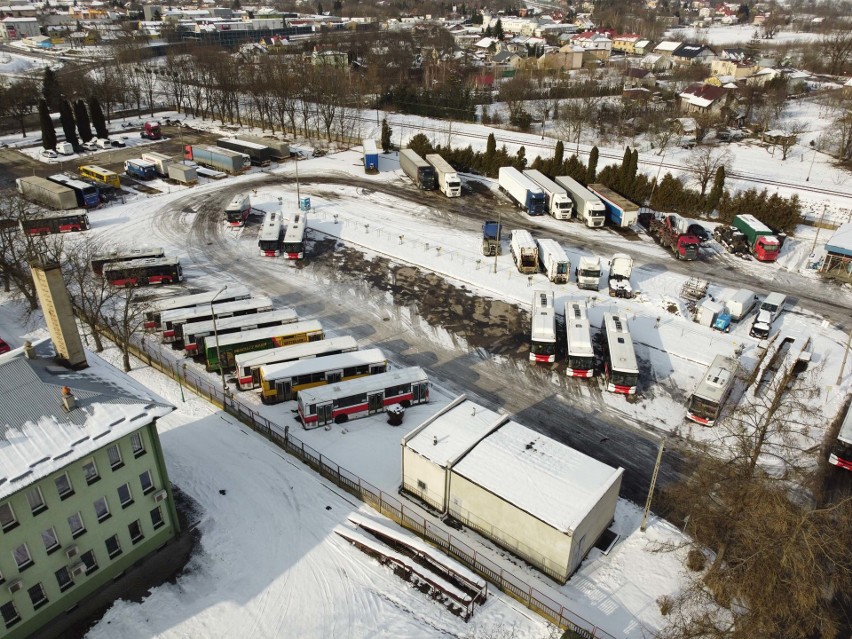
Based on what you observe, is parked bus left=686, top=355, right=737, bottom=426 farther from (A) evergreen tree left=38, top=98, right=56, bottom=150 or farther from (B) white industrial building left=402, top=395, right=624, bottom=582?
(A) evergreen tree left=38, top=98, right=56, bottom=150

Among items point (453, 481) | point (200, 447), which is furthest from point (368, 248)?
point (453, 481)

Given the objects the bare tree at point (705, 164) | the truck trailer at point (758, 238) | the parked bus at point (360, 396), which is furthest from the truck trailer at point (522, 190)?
the parked bus at point (360, 396)

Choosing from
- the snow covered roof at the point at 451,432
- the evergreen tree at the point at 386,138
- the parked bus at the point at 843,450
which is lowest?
the parked bus at the point at 843,450

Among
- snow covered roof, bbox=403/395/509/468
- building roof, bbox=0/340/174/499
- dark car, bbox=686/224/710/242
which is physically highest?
building roof, bbox=0/340/174/499

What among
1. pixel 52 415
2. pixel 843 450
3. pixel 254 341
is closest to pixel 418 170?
pixel 254 341

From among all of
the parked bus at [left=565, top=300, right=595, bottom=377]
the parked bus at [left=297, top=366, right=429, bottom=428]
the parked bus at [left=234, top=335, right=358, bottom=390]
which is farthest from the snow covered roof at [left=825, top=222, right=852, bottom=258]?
the parked bus at [left=234, top=335, right=358, bottom=390]

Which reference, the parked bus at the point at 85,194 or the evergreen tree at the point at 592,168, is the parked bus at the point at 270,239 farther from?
the evergreen tree at the point at 592,168

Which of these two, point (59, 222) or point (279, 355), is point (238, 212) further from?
point (279, 355)
